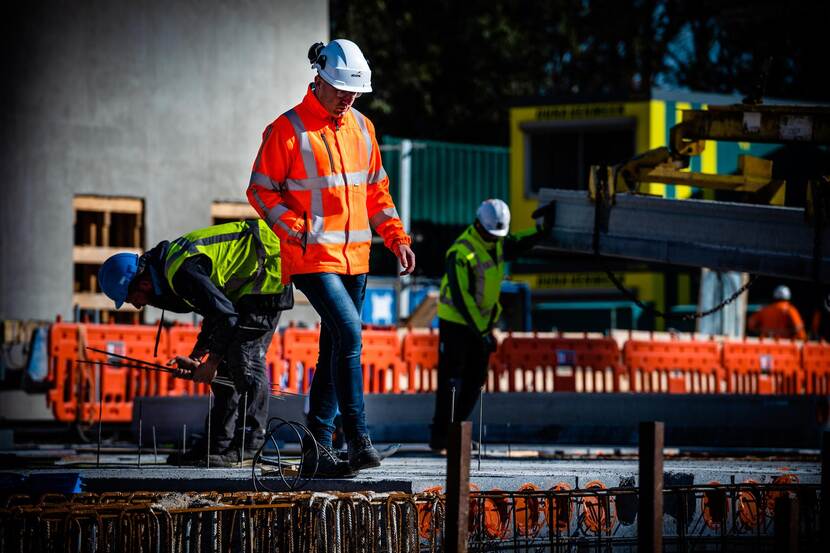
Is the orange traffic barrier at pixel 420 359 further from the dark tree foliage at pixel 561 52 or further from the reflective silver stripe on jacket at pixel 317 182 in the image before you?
the dark tree foliage at pixel 561 52

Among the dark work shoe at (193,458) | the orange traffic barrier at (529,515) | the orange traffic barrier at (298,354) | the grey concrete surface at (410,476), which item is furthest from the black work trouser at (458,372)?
the orange traffic barrier at (298,354)

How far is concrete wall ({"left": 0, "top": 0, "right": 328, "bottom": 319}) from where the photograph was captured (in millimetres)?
24141

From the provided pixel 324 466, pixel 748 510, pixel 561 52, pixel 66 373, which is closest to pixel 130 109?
pixel 66 373

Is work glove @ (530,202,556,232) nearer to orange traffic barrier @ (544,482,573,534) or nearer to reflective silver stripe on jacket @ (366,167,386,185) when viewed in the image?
reflective silver stripe on jacket @ (366,167,386,185)

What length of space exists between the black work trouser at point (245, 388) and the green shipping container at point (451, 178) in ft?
97.7

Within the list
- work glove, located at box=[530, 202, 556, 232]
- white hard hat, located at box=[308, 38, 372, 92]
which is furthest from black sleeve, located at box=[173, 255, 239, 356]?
work glove, located at box=[530, 202, 556, 232]

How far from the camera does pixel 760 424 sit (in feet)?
59.4

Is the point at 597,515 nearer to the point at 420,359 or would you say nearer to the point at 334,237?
the point at 334,237

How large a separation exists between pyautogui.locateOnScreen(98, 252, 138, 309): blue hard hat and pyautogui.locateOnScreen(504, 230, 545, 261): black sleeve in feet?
14.0

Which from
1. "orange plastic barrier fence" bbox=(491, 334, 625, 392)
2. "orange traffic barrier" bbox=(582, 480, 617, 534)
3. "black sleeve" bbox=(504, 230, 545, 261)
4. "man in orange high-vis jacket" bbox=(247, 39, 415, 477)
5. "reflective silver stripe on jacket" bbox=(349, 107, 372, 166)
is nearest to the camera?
"man in orange high-vis jacket" bbox=(247, 39, 415, 477)

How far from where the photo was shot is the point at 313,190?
859 cm

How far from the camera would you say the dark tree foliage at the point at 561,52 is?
47.4 meters

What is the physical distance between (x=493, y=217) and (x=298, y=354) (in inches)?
243

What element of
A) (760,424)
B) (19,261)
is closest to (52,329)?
(19,261)
